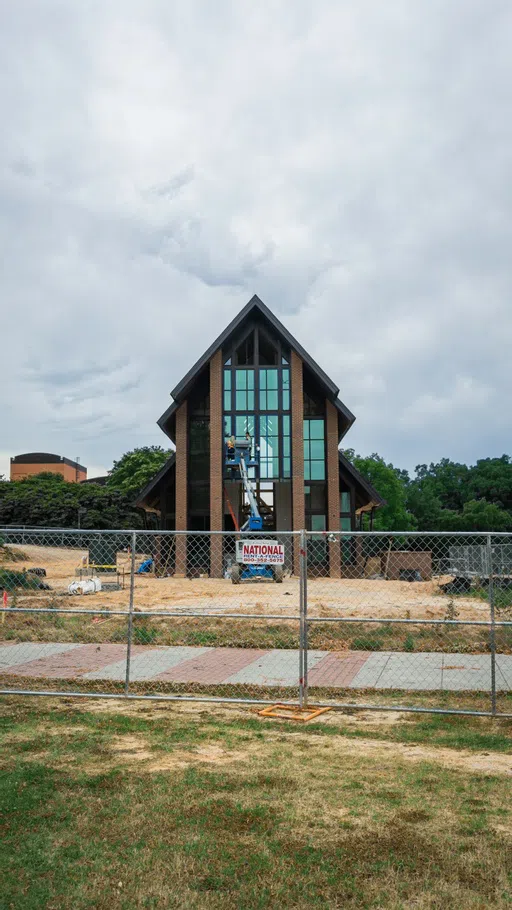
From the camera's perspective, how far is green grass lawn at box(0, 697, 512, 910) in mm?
4535

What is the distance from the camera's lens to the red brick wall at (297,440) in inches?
1638

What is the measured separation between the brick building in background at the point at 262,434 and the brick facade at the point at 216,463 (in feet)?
0.18

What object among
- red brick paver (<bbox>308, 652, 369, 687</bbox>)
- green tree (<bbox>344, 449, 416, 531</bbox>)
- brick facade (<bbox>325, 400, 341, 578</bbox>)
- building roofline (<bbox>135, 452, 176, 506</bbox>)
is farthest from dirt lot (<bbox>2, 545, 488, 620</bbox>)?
green tree (<bbox>344, 449, 416, 531</bbox>)

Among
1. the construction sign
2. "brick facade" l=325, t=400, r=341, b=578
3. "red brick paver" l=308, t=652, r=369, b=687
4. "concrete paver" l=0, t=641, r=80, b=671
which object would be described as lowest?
"red brick paver" l=308, t=652, r=369, b=687

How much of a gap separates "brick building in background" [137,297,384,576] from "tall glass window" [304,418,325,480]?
0.06 metres

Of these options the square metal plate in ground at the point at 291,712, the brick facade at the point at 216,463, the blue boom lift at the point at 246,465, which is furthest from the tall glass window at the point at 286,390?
the square metal plate in ground at the point at 291,712

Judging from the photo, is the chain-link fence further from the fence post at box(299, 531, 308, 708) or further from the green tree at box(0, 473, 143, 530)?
the green tree at box(0, 473, 143, 530)

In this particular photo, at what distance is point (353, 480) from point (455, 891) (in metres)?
40.1

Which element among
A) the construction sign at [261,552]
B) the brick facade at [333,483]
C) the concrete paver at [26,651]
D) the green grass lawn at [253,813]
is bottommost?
the green grass lawn at [253,813]

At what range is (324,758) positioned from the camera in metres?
7.42

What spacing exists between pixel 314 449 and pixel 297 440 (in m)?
1.51

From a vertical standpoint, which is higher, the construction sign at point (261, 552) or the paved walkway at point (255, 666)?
the construction sign at point (261, 552)

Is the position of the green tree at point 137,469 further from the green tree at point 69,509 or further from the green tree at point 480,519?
the green tree at point 480,519

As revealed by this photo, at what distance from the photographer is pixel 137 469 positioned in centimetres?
8712
